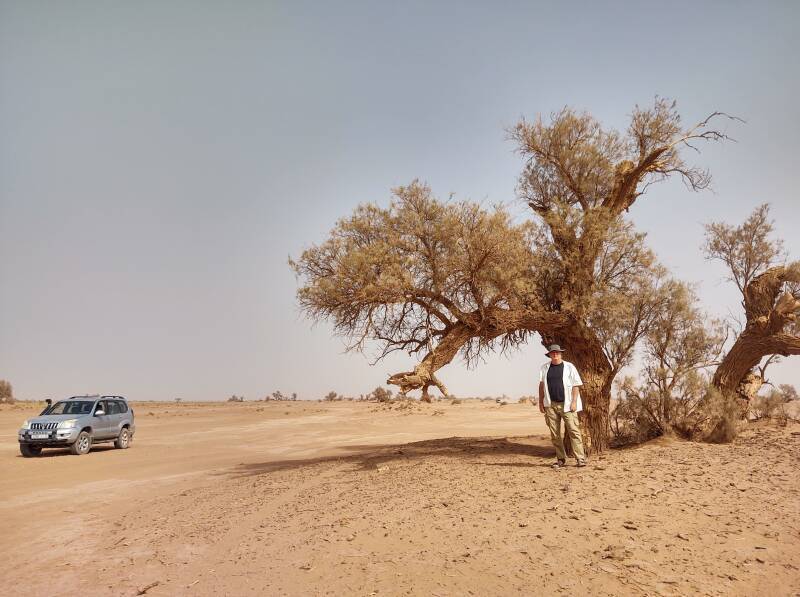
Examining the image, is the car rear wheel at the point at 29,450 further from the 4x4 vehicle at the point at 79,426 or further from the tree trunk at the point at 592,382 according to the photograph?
the tree trunk at the point at 592,382

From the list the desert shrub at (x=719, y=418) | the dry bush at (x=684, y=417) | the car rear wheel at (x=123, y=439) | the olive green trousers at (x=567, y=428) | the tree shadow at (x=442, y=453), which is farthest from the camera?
the car rear wheel at (x=123, y=439)

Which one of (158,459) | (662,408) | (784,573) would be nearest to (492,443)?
(662,408)

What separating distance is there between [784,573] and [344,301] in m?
9.82

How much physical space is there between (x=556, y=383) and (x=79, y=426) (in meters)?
20.3

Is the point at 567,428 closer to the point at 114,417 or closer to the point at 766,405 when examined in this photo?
the point at 766,405

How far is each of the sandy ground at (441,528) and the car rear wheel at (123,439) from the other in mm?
10060

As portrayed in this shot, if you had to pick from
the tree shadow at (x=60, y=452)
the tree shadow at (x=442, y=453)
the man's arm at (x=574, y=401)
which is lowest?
the tree shadow at (x=60, y=452)

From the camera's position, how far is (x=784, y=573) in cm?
594

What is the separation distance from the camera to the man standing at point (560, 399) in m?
11.3

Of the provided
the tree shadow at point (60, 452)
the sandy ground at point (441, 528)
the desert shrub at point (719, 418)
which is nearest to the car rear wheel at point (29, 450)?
the tree shadow at point (60, 452)

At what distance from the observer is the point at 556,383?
37.7 ft

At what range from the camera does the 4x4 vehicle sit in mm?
21703

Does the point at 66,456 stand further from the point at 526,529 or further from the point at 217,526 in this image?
the point at 526,529

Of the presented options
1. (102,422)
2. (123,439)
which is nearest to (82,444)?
(102,422)
